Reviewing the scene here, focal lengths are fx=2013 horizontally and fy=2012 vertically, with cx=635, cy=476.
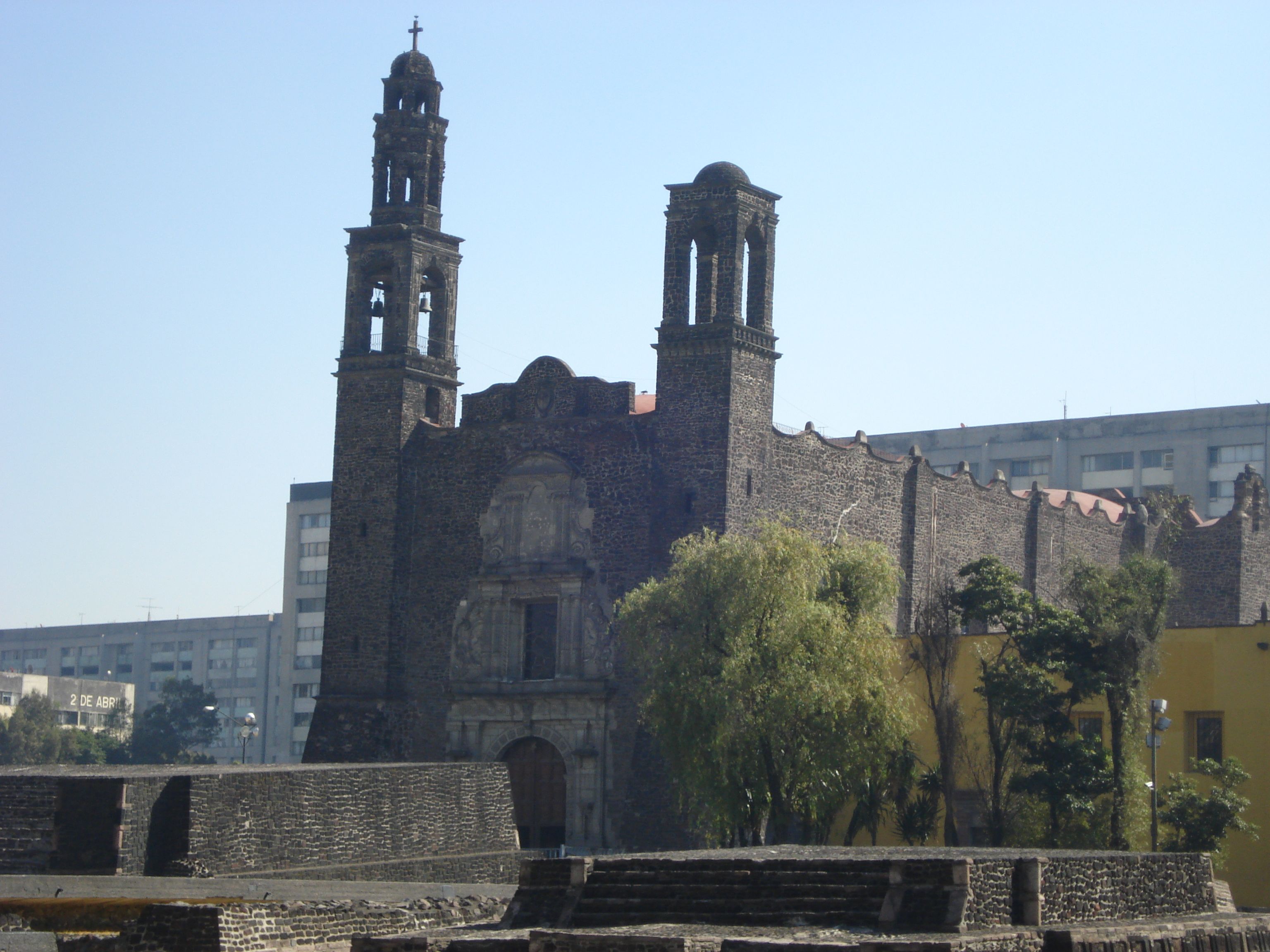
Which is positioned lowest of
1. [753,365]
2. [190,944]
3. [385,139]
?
[190,944]

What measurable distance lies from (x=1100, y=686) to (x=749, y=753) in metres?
6.22

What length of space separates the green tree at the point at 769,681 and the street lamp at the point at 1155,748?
13.0 ft

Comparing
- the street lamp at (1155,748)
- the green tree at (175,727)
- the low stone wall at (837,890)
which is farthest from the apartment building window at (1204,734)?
the green tree at (175,727)

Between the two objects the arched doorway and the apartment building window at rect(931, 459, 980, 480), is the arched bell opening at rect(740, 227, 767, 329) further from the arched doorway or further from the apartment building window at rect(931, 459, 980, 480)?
the apartment building window at rect(931, 459, 980, 480)

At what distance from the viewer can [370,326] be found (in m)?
43.1

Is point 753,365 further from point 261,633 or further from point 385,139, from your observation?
point 261,633

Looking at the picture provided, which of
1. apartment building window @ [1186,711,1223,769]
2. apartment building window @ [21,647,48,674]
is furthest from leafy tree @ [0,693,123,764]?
apartment building window @ [1186,711,1223,769]

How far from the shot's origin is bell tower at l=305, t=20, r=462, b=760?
41500mm

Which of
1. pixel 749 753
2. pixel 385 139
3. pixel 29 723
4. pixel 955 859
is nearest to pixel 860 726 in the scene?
pixel 749 753

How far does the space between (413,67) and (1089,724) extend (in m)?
20.2

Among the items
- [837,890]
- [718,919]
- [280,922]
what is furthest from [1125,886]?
[280,922]

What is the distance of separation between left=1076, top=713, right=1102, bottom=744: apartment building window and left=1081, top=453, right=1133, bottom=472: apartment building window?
129 feet

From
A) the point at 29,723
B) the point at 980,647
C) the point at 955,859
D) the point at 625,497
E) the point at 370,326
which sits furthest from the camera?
the point at 29,723

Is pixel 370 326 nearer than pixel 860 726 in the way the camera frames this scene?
No
